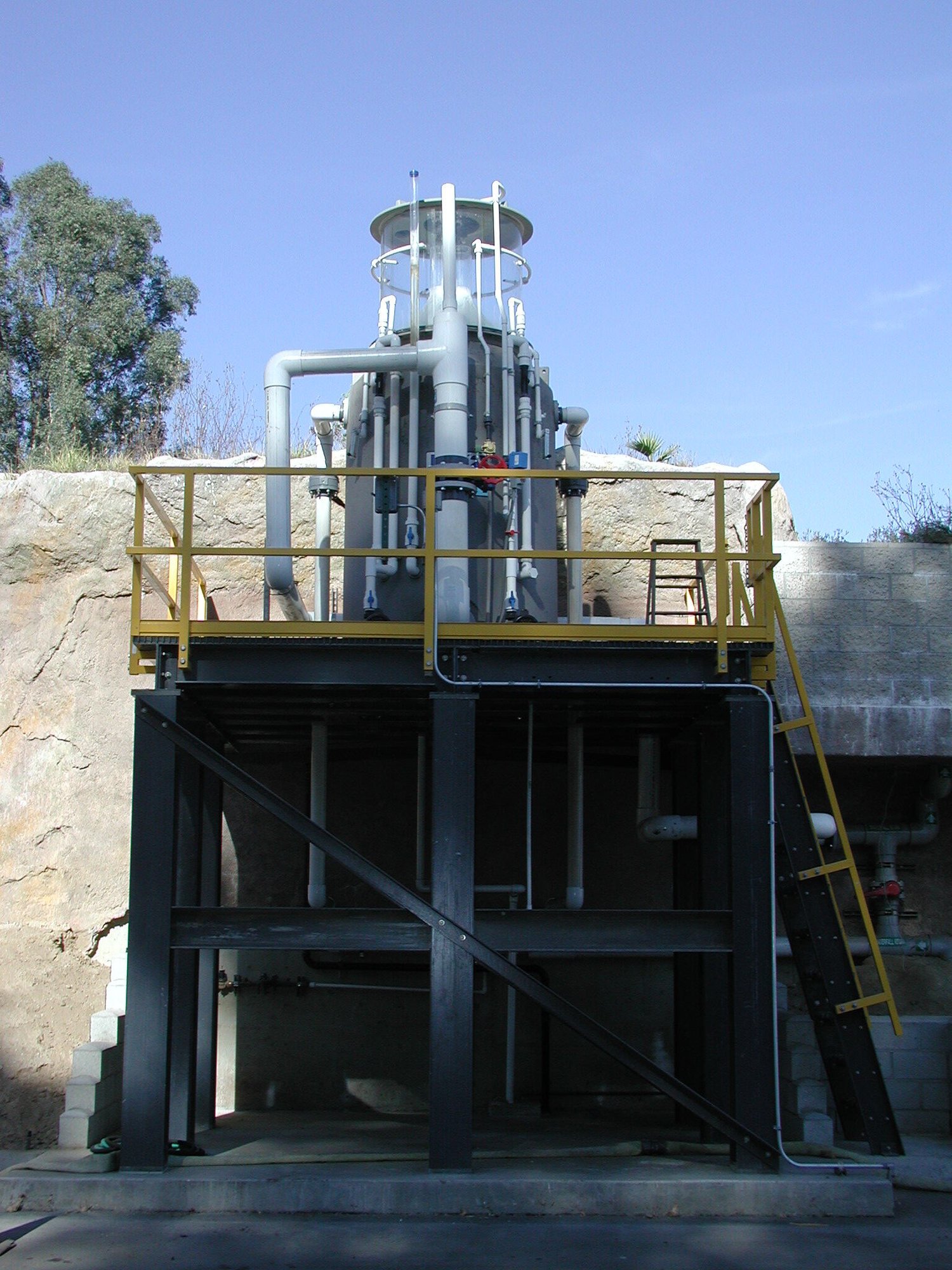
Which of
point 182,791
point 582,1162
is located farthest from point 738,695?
point 182,791

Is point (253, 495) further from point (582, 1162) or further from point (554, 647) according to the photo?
point (582, 1162)

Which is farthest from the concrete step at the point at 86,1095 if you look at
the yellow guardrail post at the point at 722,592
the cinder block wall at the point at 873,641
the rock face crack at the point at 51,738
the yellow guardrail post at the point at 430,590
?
the cinder block wall at the point at 873,641

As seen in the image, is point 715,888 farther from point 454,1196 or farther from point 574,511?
point 574,511

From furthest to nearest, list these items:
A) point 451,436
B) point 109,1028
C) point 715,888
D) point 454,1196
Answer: point 109,1028, point 451,436, point 715,888, point 454,1196

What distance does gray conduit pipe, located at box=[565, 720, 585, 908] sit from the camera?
9.42 m

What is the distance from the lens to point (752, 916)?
8172 mm

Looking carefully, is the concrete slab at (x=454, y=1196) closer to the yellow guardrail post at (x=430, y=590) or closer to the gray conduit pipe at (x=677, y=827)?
the gray conduit pipe at (x=677, y=827)

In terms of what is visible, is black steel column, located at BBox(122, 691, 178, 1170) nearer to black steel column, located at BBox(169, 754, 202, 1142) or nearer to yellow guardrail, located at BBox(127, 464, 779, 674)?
yellow guardrail, located at BBox(127, 464, 779, 674)

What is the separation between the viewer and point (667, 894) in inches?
473

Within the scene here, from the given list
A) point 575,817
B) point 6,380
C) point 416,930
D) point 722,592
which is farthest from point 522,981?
point 6,380

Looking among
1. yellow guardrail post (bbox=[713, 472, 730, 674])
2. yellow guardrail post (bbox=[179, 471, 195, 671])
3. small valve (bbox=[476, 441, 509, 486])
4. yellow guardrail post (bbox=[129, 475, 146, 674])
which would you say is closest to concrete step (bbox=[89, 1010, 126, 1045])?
yellow guardrail post (bbox=[129, 475, 146, 674])

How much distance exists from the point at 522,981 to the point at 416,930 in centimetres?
76

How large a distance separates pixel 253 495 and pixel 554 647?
238 inches

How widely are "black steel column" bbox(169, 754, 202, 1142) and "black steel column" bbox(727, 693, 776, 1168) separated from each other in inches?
153
